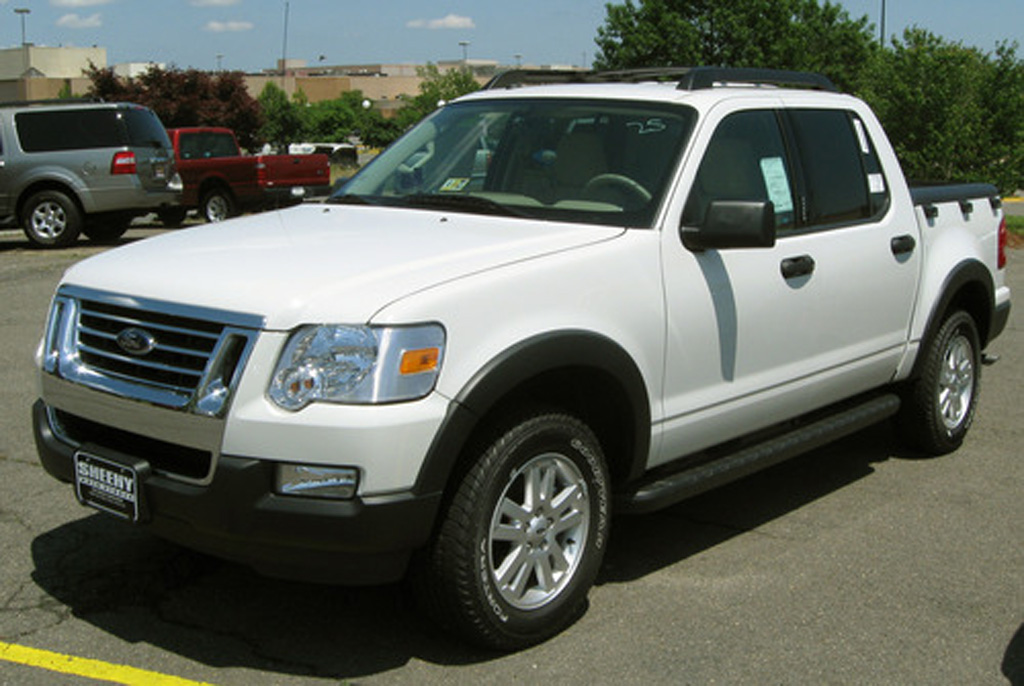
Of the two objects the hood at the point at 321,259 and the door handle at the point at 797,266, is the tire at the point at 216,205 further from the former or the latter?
the door handle at the point at 797,266

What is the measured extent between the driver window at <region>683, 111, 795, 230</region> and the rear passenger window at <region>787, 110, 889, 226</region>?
16 cm

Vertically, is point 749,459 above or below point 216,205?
above

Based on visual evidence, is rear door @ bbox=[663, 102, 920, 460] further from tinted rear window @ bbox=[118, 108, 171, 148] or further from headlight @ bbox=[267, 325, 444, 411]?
tinted rear window @ bbox=[118, 108, 171, 148]

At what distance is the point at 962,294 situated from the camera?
21.2 feet

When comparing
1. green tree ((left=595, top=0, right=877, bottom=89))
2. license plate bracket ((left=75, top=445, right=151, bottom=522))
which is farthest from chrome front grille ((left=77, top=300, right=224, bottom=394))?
green tree ((left=595, top=0, right=877, bottom=89))

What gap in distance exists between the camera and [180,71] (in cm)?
4769

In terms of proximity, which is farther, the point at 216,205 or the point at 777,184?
the point at 216,205

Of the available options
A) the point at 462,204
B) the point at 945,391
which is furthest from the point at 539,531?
the point at 945,391

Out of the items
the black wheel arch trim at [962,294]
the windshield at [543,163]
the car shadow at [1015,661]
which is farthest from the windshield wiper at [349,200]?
the car shadow at [1015,661]

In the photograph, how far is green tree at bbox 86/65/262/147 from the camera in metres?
45.9

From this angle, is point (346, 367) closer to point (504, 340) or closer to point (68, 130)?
point (504, 340)

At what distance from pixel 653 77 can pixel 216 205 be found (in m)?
15.9

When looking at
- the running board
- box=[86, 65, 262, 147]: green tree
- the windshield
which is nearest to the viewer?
the running board

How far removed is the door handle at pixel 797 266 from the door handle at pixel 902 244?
79 cm
